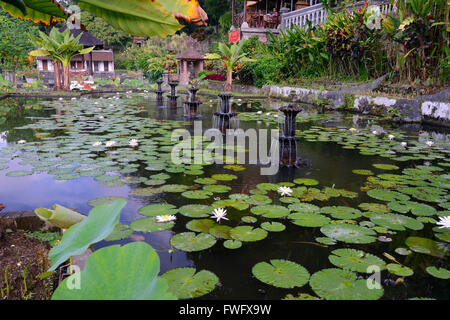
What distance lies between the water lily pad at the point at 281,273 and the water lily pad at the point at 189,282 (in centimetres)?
20

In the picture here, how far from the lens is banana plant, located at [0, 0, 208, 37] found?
1345 mm

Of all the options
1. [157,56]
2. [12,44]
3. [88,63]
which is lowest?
[12,44]

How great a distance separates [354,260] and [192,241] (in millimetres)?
787

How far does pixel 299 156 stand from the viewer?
3639 millimetres

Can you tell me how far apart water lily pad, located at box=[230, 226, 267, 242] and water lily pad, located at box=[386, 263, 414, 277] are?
0.61 m

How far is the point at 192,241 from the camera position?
1.72 m

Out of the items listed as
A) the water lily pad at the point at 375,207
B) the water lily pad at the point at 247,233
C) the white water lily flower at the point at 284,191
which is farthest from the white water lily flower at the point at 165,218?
the water lily pad at the point at 375,207

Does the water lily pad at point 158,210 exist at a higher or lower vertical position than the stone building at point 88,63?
lower

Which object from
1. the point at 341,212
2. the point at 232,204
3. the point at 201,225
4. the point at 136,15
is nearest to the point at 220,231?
the point at 201,225

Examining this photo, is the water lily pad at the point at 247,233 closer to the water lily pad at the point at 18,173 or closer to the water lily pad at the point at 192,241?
the water lily pad at the point at 192,241

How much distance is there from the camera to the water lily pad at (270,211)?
2039mm

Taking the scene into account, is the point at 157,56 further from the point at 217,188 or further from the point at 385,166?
the point at 217,188

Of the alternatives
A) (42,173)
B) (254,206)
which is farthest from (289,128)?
(42,173)

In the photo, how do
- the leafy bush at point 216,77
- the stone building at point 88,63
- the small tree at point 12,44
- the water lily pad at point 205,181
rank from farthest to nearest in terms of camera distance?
the stone building at point 88,63
the leafy bush at point 216,77
the small tree at point 12,44
the water lily pad at point 205,181
